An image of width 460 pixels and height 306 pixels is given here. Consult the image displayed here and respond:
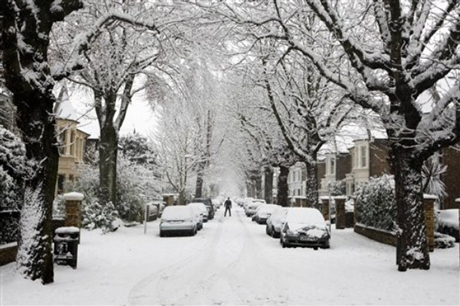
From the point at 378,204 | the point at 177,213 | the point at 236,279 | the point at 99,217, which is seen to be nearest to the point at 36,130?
the point at 236,279

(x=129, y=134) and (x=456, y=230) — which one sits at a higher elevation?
(x=129, y=134)

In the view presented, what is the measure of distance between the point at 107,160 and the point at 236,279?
1461cm

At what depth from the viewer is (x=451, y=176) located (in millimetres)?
31484

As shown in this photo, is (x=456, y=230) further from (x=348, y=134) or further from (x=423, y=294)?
(x=423, y=294)

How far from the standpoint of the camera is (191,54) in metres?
16.3

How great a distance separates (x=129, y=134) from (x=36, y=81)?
40.3 m

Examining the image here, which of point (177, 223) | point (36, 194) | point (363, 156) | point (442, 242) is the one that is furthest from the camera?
point (363, 156)

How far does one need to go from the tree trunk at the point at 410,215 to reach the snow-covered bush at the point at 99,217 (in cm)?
1437

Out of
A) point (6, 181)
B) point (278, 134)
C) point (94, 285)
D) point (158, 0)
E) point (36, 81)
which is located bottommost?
point (94, 285)

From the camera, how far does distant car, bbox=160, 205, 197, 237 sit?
22.6 m

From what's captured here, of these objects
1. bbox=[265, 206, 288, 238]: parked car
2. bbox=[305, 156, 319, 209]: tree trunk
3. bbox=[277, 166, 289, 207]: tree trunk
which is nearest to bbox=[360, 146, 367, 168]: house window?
bbox=[277, 166, 289, 207]: tree trunk

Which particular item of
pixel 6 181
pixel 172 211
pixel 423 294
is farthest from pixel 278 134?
pixel 423 294

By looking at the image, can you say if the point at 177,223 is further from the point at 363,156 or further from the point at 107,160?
the point at 363,156

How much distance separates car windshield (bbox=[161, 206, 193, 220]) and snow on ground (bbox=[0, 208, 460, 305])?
6.38m
